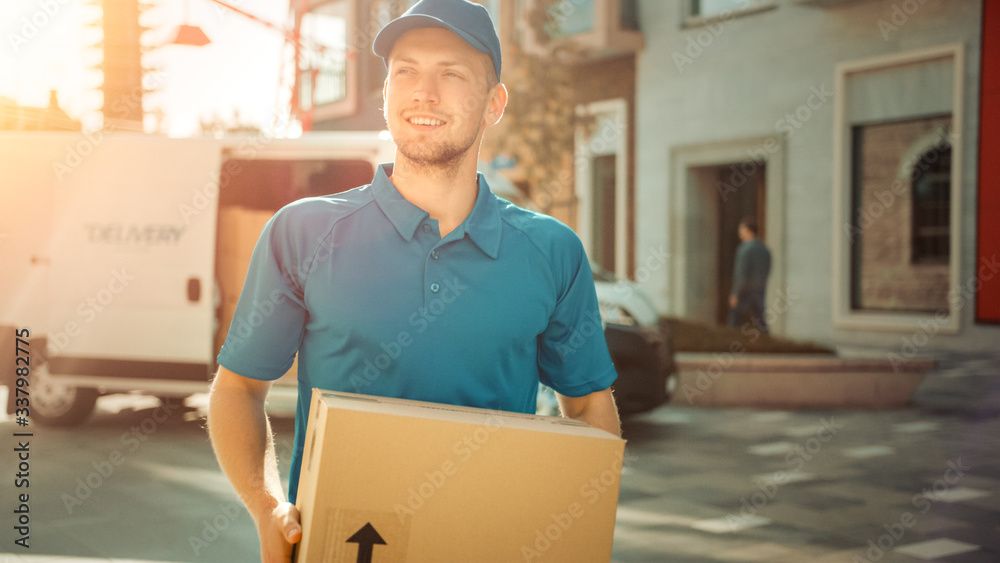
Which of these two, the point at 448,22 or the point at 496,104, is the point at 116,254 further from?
the point at 448,22

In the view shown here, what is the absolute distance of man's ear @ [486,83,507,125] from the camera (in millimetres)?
2125

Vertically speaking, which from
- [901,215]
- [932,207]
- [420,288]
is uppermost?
[932,207]

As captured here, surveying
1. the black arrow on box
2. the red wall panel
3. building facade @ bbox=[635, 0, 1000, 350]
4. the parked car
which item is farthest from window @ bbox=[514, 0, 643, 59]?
the black arrow on box

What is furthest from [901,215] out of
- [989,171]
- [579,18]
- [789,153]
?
[579,18]

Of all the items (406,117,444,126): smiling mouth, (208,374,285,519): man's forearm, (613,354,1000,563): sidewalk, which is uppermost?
(406,117,444,126): smiling mouth

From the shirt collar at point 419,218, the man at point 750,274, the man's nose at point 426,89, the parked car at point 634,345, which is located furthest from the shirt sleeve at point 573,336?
the man at point 750,274

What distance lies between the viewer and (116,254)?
8117mm

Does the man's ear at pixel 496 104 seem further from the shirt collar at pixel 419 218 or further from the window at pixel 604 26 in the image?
the window at pixel 604 26

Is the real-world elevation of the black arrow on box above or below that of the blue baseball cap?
below

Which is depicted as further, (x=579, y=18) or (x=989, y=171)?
(x=579, y=18)

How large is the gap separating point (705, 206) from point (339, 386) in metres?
16.4

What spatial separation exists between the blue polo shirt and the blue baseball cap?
1.03ft

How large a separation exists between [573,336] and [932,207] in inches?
532

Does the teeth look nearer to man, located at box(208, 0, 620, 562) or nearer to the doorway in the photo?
man, located at box(208, 0, 620, 562)
